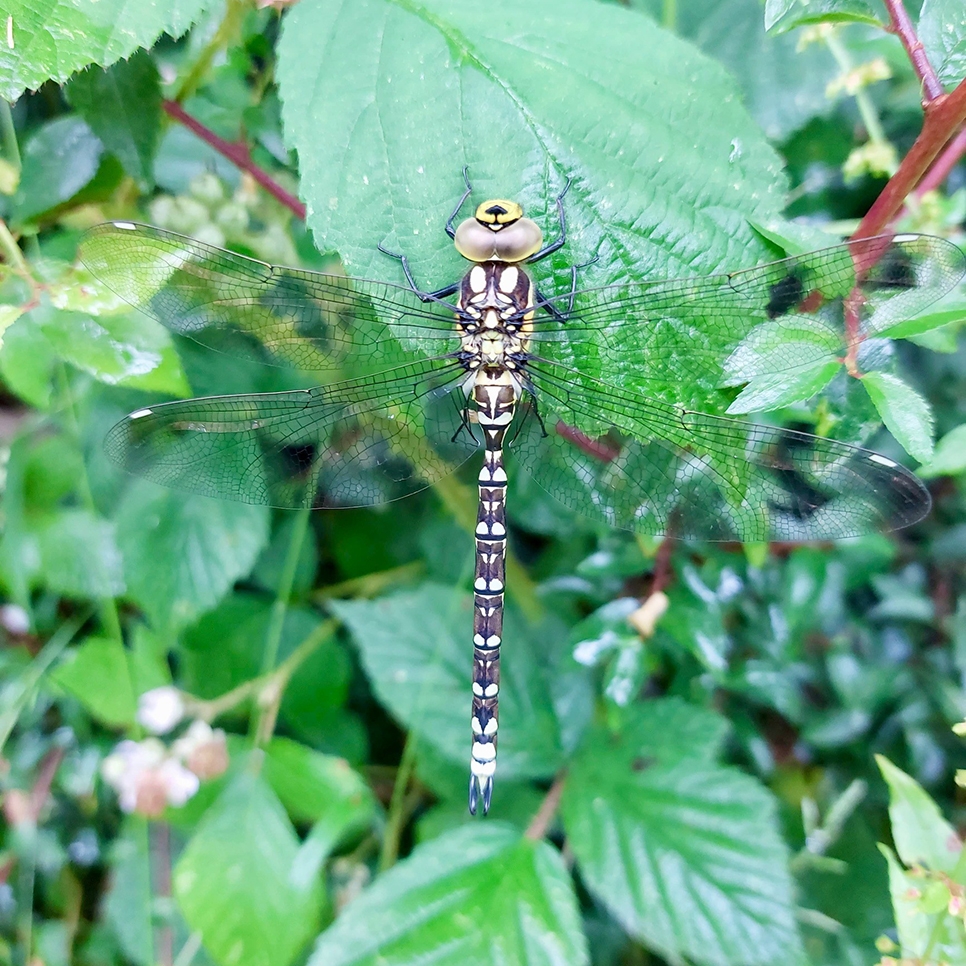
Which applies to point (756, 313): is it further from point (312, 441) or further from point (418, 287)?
point (312, 441)

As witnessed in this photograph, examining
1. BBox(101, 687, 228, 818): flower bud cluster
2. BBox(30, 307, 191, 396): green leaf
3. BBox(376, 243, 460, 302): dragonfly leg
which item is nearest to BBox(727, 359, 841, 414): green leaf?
BBox(376, 243, 460, 302): dragonfly leg

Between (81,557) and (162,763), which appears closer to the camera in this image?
(162,763)

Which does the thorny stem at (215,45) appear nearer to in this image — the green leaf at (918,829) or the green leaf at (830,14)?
the green leaf at (830,14)

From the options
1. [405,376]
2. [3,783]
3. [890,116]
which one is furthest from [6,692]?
[890,116]

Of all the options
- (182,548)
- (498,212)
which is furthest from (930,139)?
(182,548)

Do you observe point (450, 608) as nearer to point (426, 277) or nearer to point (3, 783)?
point (426, 277)

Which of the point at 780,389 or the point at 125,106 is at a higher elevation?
the point at 125,106
